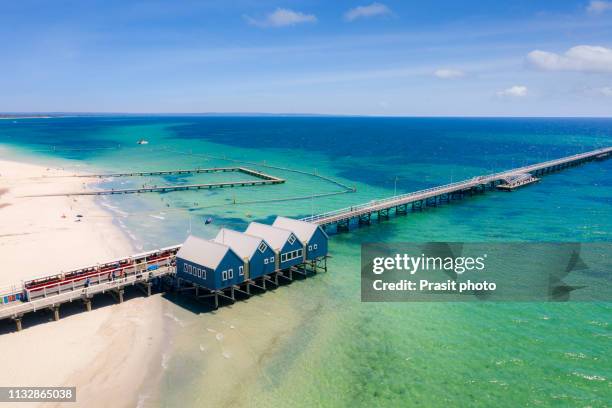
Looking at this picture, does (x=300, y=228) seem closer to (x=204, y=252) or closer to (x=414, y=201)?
(x=204, y=252)

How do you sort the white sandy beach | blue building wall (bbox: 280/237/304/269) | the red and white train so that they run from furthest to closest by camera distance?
blue building wall (bbox: 280/237/304/269), the red and white train, the white sandy beach

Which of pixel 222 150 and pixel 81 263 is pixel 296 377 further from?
pixel 222 150

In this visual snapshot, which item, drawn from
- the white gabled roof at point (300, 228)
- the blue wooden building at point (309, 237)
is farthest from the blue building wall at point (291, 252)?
the white gabled roof at point (300, 228)

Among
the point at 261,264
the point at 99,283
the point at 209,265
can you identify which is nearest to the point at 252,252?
the point at 261,264

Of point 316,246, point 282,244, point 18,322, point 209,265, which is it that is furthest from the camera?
point 316,246

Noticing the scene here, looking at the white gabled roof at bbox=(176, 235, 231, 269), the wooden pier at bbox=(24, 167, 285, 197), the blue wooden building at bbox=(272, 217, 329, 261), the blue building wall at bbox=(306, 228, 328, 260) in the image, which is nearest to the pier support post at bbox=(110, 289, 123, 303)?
the white gabled roof at bbox=(176, 235, 231, 269)

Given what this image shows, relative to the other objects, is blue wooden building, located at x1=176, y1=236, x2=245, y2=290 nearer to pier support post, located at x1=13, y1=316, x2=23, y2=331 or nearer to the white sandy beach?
the white sandy beach

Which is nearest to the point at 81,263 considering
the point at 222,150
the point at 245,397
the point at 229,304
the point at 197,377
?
the point at 229,304
